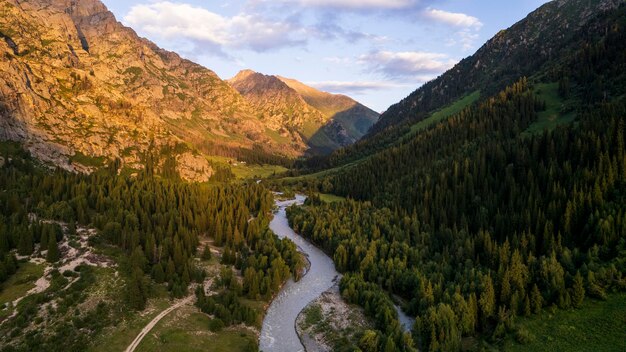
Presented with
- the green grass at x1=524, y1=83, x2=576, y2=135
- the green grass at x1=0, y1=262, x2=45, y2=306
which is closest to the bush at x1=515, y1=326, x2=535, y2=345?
the green grass at x1=0, y1=262, x2=45, y2=306

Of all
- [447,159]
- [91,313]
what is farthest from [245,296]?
[447,159]

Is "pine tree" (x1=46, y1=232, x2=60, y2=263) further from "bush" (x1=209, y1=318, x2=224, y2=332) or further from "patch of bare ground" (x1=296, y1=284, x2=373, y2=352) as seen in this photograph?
"patch of bare ground" (x1=296, y1=284, x2=373, y2=352)

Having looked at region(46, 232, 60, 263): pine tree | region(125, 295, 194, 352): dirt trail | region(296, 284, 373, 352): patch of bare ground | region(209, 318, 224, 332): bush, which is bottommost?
region(296, 284, 373, 352): patch of bare ground

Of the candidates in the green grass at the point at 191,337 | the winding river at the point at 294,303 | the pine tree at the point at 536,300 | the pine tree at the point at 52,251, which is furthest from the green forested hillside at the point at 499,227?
the pine tree at the point at 52,251

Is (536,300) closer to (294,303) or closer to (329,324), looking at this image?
(329,324)

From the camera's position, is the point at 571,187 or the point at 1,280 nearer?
the point at 1,280

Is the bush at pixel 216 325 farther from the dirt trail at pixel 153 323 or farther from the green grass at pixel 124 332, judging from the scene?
the green grass at pixel 124 332

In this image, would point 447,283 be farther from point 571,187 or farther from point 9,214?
point 9,214
